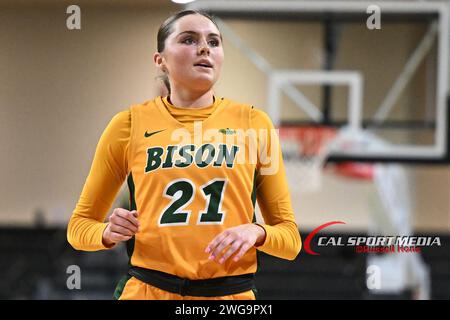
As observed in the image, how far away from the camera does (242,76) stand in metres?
5.68

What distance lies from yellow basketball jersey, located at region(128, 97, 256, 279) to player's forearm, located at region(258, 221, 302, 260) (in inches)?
2.2

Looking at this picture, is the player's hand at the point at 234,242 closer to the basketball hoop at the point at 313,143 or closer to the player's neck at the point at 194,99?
the player's neck at the point at 194,99

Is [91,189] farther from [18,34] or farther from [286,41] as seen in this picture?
[286,41]

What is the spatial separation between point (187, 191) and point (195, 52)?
392 millimetres

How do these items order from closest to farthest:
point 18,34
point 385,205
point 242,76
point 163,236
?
→ point 163,236, point 18,34, point 242,76, point 385,205

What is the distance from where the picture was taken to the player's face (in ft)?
7.45

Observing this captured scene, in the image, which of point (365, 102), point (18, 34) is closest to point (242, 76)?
point (365, 102)

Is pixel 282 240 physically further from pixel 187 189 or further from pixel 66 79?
pixel 66 79

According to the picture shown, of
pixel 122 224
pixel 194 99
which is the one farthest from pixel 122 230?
pixel 194 99

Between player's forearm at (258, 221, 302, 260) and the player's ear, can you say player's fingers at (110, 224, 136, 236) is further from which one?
the player's ear

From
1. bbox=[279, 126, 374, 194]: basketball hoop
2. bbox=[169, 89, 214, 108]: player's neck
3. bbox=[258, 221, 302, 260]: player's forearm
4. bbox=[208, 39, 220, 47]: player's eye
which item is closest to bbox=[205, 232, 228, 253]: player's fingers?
bbox=[258, 221, 302, 260]: player's forearm

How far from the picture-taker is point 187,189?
7.23 ft

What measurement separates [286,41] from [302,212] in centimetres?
483
